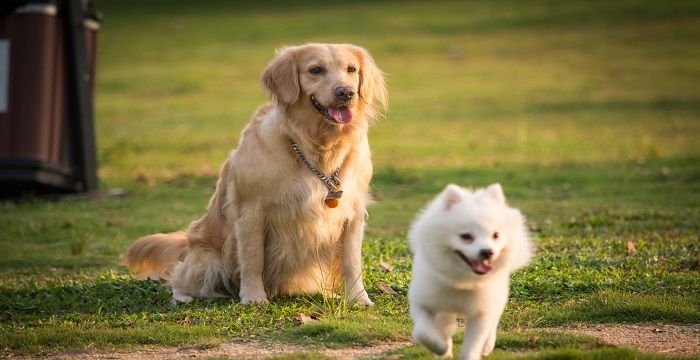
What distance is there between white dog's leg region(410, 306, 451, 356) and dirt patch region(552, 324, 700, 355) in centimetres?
132

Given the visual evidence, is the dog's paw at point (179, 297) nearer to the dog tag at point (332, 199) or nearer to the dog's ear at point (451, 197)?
the dog tag at point (332, 199)

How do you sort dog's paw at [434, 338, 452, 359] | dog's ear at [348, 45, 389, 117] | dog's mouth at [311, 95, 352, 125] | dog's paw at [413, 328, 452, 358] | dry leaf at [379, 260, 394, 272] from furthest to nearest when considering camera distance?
dry leaf at [379, 260, 394, 272]
dog's ear at [348, 45, 389, 117]
dog's mouth at [311, 95, 352, 125]
dog's paw at [434, 338, 452, 359]
dog's paw at [413, 328, 452, 358]

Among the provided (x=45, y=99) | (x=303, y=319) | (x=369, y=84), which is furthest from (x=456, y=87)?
(x=303, y=319)

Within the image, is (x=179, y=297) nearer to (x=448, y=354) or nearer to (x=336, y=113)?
(x=336, y=113)

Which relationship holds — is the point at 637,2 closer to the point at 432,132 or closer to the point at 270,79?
the point at 432,132

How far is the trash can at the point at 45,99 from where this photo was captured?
1366cm

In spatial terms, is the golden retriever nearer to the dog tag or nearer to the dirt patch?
the dog tag

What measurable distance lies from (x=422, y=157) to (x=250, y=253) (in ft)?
38.8

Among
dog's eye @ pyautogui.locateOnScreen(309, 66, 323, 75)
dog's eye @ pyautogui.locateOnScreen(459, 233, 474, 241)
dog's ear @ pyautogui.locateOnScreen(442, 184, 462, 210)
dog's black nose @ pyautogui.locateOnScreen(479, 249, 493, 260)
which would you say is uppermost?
dog's eye @ pyautogui.locateOnScreen(309, 66, 323, 75)

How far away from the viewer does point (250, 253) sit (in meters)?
7.86

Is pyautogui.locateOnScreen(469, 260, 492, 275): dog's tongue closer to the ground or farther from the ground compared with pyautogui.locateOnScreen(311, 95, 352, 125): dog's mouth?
closer to the ground

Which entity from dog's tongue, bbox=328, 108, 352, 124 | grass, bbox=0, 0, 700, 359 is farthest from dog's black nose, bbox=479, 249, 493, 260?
dog's tongue, bbox=328, 108, 352, 124

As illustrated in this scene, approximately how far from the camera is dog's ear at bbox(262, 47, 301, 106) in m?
7.73

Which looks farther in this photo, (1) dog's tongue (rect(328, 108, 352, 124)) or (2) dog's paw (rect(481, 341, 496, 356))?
(1) dog's tongue (rect(328, 108, 352, 124))
